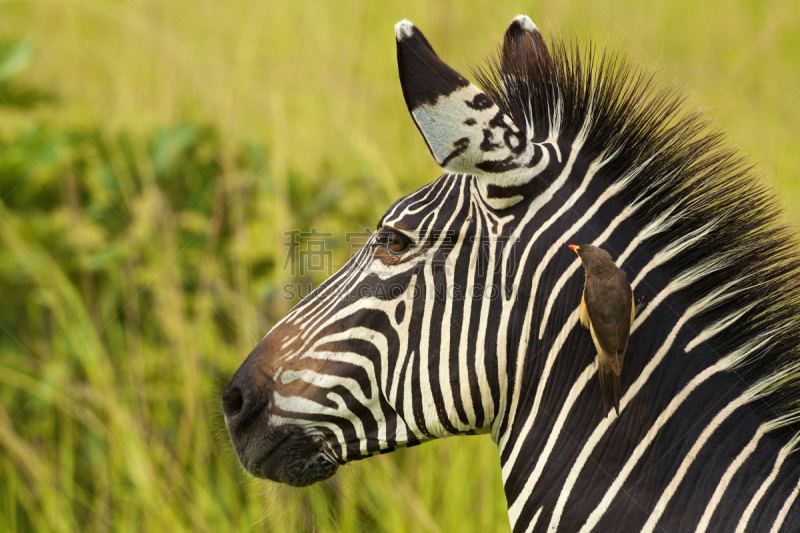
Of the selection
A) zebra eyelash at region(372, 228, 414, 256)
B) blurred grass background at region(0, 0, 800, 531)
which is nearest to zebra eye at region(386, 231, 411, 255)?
zebra eyelash at region(372, 228, 414, 256)

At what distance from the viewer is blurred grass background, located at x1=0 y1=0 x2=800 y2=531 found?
4.49 m

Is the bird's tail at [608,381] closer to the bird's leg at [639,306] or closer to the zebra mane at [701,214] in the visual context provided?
the bird's leg at [639,306]

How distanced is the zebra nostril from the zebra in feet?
0.06

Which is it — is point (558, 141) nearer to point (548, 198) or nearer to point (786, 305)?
point (548, 198)

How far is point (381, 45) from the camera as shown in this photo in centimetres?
724

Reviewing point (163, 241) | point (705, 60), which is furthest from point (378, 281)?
point (705, 60)

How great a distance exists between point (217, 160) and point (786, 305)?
4661 millimetres

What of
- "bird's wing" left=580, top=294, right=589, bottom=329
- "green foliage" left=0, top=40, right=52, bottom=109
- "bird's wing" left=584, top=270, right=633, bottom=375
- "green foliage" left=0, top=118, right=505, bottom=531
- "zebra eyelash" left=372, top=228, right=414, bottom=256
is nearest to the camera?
"bird's wing" left=584, top=270, right=633, bottom=375

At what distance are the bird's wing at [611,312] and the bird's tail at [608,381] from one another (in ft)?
0.13

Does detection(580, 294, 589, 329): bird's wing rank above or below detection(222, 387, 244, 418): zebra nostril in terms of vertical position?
above

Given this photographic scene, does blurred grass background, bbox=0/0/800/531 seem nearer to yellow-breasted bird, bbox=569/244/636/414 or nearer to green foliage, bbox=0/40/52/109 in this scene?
green foliage, bbox=0/40/52/109

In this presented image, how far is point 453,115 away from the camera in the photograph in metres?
1.84

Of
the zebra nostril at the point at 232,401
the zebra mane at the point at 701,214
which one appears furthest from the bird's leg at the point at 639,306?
the zebra nostril at the point at 232,401

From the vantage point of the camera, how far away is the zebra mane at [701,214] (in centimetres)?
187
